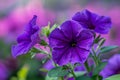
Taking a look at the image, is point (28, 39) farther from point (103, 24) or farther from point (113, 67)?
point (113, 67)

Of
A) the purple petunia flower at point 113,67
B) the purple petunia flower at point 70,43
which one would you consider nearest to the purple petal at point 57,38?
the purple petunia flower at point 70,43

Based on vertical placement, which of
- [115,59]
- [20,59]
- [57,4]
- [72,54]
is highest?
[72,54]

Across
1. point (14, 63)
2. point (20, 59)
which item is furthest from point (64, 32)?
point (20, 59)

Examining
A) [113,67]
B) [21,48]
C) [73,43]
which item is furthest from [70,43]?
[113,67]

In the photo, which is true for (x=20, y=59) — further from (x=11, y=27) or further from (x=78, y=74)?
(x=78, y=74)

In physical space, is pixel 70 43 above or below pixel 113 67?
above

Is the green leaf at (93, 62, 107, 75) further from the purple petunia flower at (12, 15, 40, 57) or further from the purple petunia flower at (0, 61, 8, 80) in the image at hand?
the purple petunia flower at (0, 61, 8, 80)
